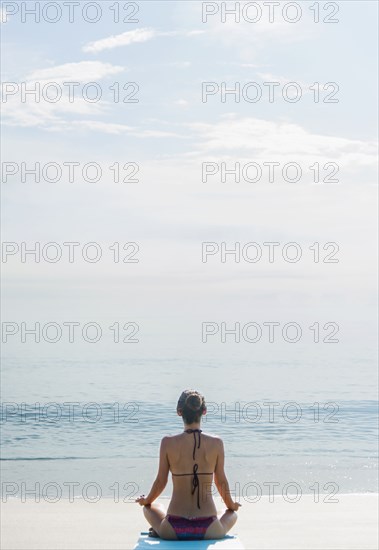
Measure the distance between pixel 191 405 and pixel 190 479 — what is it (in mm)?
546

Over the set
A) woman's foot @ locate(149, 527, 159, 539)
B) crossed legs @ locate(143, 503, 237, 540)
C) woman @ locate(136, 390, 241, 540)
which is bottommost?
woman's foot @ locate(149, 527, 159, 539)

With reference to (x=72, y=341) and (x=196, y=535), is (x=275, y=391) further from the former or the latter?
(x=196, y=535)

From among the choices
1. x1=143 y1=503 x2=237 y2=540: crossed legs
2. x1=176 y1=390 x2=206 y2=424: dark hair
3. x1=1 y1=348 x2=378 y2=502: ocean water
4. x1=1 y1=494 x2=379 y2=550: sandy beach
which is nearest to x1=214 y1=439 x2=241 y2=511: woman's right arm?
x1=143 y1=503 x2=237 y2=540: crossed legs

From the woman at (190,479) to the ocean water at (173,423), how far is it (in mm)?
5983

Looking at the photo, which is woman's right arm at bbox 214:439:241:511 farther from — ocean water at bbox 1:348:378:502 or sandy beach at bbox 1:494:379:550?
ocean water at bbox 1:348:378:502

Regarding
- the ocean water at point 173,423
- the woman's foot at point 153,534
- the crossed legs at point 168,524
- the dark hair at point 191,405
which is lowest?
the ocean water at point 173,423

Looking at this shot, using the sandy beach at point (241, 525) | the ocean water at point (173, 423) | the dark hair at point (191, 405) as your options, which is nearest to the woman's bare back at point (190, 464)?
the dark hair at point (191, 405)

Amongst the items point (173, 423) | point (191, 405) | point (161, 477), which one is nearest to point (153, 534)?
point (161, 477)

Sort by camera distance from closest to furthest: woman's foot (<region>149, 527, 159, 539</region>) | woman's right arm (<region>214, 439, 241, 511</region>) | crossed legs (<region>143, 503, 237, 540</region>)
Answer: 1. crossed legs (<region>143, 503, 237, 540</region>)
2. woman's foot (<region>149, 527, 159, 539</region>)
3. woman's right arm (<region>214, 439, 241, 511</region>)

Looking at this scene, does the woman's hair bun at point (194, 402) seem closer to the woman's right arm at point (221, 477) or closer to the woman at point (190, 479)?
the woman at point (190, 479)

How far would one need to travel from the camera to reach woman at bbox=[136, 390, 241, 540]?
6.40 m

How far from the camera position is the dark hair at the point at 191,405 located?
6355 millimetres

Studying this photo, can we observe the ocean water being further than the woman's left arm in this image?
Yes

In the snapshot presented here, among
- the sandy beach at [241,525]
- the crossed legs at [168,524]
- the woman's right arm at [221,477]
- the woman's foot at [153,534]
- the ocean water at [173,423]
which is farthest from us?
the ocean water at [173,423]
